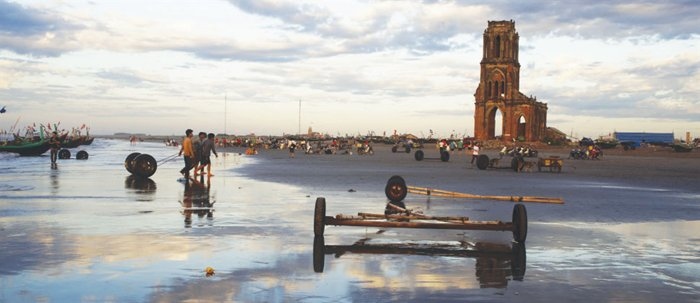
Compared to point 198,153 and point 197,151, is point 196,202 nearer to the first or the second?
point 198,153

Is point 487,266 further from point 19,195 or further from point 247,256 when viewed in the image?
point 19,195

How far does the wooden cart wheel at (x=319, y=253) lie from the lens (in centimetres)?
960

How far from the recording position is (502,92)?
12544cm

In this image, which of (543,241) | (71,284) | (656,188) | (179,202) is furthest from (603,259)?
(656,188)

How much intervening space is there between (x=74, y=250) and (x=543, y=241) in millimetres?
7860

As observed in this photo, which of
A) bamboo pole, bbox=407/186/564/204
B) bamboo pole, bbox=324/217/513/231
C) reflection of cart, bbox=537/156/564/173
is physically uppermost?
reflection of cart, bbox=537/156/564/173

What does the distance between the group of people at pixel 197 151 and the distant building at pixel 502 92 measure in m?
101

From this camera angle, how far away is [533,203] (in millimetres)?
19406

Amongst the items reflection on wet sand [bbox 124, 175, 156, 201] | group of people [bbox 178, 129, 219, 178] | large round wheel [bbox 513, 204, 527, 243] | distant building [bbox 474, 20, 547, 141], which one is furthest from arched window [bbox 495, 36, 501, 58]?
large round wheel [bbox 513, 204, 527, 243]

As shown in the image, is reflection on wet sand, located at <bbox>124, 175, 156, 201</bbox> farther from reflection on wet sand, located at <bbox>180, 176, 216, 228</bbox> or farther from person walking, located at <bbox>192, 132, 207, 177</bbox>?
person walking, located at <bbox>192, 132, 207, 177</bbox>

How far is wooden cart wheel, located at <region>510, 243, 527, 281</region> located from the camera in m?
9.20

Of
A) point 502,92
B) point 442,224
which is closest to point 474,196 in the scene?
point 442,224

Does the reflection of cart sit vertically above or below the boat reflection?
above

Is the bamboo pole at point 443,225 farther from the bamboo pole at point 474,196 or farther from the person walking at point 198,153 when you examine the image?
the person walking at point 198,153
